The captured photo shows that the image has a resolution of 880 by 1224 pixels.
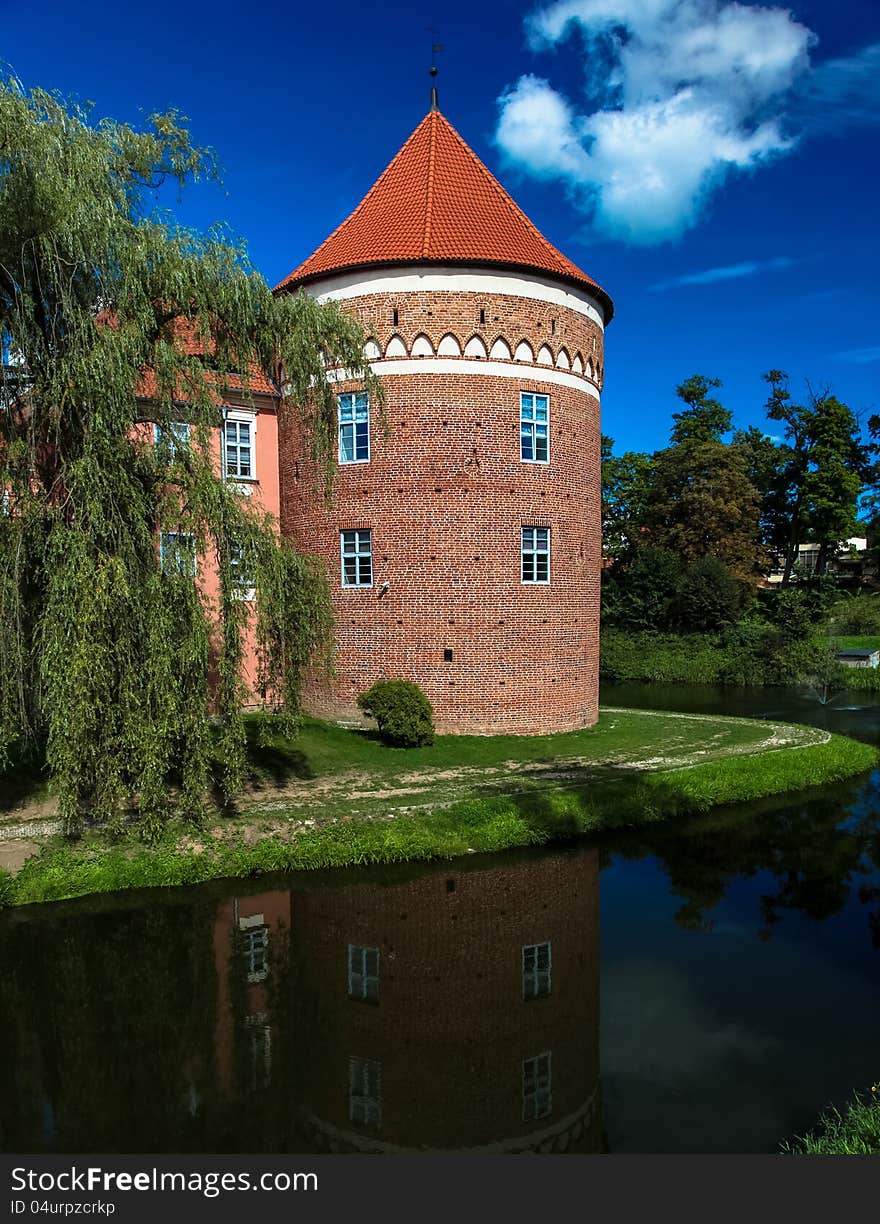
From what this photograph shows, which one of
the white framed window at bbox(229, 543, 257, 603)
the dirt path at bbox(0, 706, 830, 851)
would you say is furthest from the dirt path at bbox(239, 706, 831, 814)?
the white framed window at bbox(229, 543, 257, 603)

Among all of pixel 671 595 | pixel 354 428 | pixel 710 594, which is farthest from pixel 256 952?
pixel 671 595

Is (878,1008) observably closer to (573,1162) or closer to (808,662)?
(573,1162)

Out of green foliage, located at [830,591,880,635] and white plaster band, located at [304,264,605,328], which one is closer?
white plaster band, located at [304,264,605,328]

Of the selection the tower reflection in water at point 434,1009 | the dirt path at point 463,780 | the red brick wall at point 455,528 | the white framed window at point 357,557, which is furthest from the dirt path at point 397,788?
the white framed window at point 357,557

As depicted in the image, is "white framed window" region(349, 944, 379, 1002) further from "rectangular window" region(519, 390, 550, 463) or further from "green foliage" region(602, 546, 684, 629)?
"green foliage" region(602, 546, 684, 629)

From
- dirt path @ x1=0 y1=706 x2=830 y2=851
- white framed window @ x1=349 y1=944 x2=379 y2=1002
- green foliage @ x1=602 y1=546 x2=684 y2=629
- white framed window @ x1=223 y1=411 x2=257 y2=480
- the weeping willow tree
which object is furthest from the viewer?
green foliage @ x1=602 y1=546 x2=684 y2=629

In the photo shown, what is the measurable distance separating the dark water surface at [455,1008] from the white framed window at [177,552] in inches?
147

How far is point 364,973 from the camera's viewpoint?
819 cm

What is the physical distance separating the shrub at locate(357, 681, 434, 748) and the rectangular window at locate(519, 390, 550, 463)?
17.1ft

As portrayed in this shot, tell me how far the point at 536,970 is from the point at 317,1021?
2265 millimetres

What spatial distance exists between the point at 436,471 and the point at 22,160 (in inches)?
348

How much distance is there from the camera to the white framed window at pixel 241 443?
18.1 metres

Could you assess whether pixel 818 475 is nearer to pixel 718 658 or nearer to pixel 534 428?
pixel 718 658

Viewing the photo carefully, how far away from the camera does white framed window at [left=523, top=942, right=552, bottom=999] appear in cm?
792
